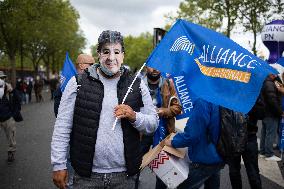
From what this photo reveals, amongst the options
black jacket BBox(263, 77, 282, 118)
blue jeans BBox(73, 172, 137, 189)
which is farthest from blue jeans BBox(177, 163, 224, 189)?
black jacket BBox(263, 77, 282, 118)

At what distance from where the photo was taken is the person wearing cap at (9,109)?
25.3ft

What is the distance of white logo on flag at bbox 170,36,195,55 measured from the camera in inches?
146

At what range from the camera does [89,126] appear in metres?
2.86

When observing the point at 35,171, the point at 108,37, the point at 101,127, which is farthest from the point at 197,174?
the point at 35,171

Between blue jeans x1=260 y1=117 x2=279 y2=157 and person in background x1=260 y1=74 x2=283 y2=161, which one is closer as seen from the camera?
person in background x1=260 y1=74 x2=283 y2=161

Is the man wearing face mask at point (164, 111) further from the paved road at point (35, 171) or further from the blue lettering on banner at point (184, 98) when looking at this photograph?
the paved road at point (35, 171)

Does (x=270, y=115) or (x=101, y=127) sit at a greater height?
(x=101, y=127)

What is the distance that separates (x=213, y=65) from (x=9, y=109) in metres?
5.37

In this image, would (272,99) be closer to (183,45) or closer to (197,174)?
(197,174)

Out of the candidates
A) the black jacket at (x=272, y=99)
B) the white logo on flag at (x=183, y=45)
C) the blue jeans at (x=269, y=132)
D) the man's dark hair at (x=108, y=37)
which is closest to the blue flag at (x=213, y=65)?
the white logo on flag at (x=183, y=45)

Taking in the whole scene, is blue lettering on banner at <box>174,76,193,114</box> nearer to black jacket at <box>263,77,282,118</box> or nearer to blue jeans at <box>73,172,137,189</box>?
blue jeans at <box>73,172,137,189</box>

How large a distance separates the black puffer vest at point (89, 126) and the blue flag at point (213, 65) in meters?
0.82

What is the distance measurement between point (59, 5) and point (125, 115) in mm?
30739

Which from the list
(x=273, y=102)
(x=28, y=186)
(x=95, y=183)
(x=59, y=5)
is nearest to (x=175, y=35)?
(x=95, y=183)
